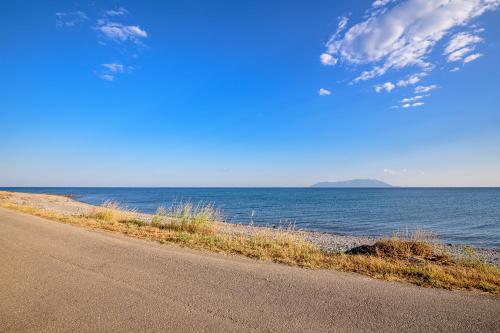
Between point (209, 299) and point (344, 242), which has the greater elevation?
point (209, 299)

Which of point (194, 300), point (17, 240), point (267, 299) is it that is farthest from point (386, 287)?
point (17, 240)

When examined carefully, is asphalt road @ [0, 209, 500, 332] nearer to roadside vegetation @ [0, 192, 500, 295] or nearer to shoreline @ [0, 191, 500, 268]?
roadside vegetation @ [0, 192, 500, 295]

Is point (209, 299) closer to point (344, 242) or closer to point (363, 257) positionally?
point (363, 257)

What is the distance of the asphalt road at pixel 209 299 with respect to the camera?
173 inches

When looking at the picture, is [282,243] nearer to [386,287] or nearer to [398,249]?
[398,249]

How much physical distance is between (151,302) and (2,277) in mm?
3506

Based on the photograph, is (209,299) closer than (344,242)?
Yes

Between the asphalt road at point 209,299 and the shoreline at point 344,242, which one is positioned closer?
the asphalt road at point 209,299

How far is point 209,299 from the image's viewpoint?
5301mm

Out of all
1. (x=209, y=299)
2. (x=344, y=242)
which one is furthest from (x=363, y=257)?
(x=344, y=242)

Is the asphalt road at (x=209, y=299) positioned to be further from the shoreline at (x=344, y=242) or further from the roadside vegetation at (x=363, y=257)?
the shoreline at (x=344, y=242)

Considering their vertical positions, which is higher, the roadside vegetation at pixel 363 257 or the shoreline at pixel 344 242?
the roadside vegetation at pixel 363 257

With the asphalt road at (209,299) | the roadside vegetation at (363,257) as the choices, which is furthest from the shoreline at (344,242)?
the asphalt road at (209,299)

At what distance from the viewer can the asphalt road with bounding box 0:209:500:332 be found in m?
4.40
